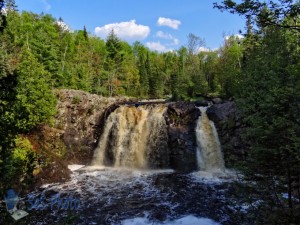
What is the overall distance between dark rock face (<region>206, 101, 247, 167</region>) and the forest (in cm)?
91

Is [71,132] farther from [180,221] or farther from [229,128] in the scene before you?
A: [180,221]

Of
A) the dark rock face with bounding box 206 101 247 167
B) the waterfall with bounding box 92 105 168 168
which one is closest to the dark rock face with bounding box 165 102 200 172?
the waterfall with bounding box 92 105 168 168

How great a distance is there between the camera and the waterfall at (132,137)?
2228cm

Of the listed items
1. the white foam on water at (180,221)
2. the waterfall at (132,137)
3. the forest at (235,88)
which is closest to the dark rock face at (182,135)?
the waterfall at (132,137)

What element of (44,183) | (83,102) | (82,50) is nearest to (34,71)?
(83,102)

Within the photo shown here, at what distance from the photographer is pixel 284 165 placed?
764 cm

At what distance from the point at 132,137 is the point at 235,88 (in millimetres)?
12817

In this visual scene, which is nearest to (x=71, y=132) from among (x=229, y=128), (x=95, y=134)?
(x=95, y=134)

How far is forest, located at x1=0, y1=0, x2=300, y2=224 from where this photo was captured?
6.96 metres

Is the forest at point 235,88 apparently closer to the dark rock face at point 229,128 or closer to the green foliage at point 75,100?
the dark rock face at point 229,128

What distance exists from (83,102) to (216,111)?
11.9m

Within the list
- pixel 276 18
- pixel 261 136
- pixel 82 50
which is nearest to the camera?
pixel 276 18

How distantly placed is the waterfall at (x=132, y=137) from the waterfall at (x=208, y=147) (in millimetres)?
2717

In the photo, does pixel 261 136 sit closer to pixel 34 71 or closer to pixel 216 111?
pixel 216 111
